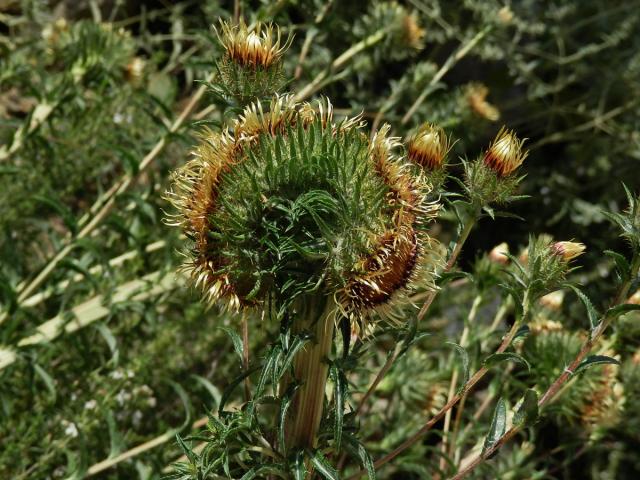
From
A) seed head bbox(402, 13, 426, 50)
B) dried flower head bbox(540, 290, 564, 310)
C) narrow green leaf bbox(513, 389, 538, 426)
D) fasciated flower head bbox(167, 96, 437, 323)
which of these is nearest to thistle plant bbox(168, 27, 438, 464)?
fasciated flower head bbox(167, 96, 437, 323)


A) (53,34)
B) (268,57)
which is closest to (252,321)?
(53,34)

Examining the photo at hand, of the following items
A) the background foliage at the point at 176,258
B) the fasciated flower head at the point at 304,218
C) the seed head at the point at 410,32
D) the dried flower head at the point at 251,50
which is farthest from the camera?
the seed head at the point at 410,32

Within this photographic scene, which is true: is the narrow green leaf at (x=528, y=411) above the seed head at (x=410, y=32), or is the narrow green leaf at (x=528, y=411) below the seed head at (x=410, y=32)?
below

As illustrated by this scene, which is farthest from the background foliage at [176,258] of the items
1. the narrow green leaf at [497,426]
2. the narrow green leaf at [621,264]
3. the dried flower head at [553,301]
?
the narrow green leaf at [621,264]

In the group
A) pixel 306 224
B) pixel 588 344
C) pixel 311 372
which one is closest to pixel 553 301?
pixel 588 344

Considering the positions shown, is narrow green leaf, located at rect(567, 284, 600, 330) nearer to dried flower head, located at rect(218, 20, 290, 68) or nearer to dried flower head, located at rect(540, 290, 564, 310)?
dried flower head, located at rect(218, 20, 290, 68)

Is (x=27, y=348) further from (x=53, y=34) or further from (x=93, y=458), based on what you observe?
(x=53, y=34)

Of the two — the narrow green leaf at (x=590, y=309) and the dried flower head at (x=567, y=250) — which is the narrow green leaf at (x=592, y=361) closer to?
the narrow green leaf at (x=590, y=309)
